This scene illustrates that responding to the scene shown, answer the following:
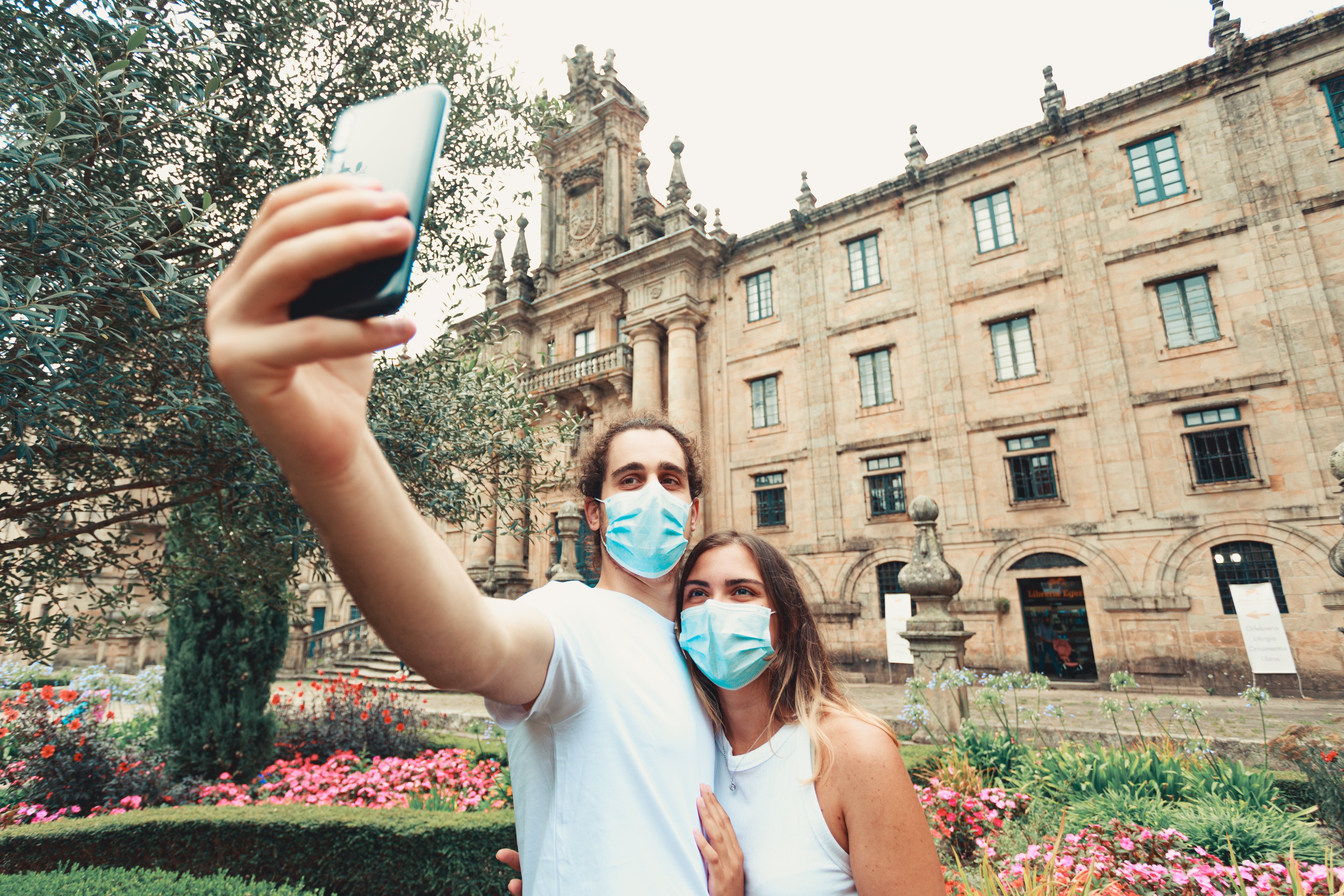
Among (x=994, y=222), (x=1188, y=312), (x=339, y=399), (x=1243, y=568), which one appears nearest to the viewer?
(x=339, y=399)

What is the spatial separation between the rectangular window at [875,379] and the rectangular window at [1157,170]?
276 inches

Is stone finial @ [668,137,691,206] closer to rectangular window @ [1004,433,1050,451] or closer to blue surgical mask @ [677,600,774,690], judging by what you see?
rectangular window @ [1004,433,1050,451]

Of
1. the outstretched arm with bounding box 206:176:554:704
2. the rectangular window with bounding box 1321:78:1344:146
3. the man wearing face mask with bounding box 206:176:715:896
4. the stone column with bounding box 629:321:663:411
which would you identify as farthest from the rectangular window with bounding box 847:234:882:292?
the outstretched arm with bounding box 206:176:554:704

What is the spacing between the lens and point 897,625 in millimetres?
15391

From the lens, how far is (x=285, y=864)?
5125 millimetres

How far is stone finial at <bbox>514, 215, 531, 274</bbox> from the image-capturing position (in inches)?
1067

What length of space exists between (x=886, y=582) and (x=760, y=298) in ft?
33.0

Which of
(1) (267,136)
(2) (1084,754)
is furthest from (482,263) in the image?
(2) (1084,754)

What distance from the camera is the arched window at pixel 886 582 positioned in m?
16.6

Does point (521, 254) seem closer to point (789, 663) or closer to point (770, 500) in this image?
point (770, 500)

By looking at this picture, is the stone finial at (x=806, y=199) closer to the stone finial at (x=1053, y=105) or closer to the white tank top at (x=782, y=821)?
the stone finial at (x=1053, y=105)

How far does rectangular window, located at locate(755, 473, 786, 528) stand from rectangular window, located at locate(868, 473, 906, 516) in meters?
2.66

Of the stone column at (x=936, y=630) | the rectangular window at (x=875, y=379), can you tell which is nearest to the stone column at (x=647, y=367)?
the rectangular window at (x=875, y=379)

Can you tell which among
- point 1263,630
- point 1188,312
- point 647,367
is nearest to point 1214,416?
point 1188,312
